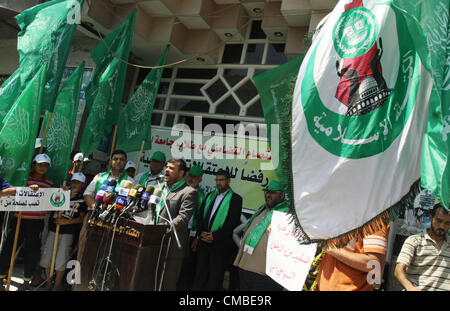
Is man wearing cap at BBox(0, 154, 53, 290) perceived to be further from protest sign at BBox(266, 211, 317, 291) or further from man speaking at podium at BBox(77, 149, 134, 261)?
protest sign at BBox(266, 211, 317, 291)

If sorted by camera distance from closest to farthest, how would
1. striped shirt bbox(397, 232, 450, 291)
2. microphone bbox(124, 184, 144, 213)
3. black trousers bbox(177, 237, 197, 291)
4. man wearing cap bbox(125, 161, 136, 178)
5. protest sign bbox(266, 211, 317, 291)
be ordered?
1. striped shirt bbox(397, 232, 450, 291)
2. protest sign bbox(266, 211, 317, 291)
3. microphone bbox(124, 184, 144, 213)
4. black trousers bbox(177, 237, 197, 291)
5. man wearing cap bbox(125, 161, 136, 178)

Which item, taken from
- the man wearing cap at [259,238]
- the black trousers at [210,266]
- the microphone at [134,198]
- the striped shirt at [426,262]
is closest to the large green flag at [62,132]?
the microphone at [134,198]

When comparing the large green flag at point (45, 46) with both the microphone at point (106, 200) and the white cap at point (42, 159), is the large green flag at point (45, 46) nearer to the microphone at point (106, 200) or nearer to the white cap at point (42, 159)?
the white cap at point (42, 159)

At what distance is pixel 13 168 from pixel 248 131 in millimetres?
4045

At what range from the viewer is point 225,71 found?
759 centimetres

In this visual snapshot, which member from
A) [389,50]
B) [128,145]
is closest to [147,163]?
[128,145]

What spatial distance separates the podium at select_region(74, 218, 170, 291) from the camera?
10.1 ft

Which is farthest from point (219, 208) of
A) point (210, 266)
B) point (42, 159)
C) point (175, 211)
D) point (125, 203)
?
point (42, 159)

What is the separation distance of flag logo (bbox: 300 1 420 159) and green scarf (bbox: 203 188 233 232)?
2883 mm

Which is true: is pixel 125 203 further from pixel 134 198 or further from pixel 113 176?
pixel 113 176

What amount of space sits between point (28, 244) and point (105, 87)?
7.63 feet

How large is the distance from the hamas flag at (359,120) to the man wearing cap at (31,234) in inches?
148

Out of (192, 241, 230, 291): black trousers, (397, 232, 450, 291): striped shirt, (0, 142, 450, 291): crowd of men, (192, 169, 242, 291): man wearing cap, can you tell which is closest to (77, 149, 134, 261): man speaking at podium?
(0, 142, 450, 291): crowd of men

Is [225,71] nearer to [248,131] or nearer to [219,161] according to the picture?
[248,131]
